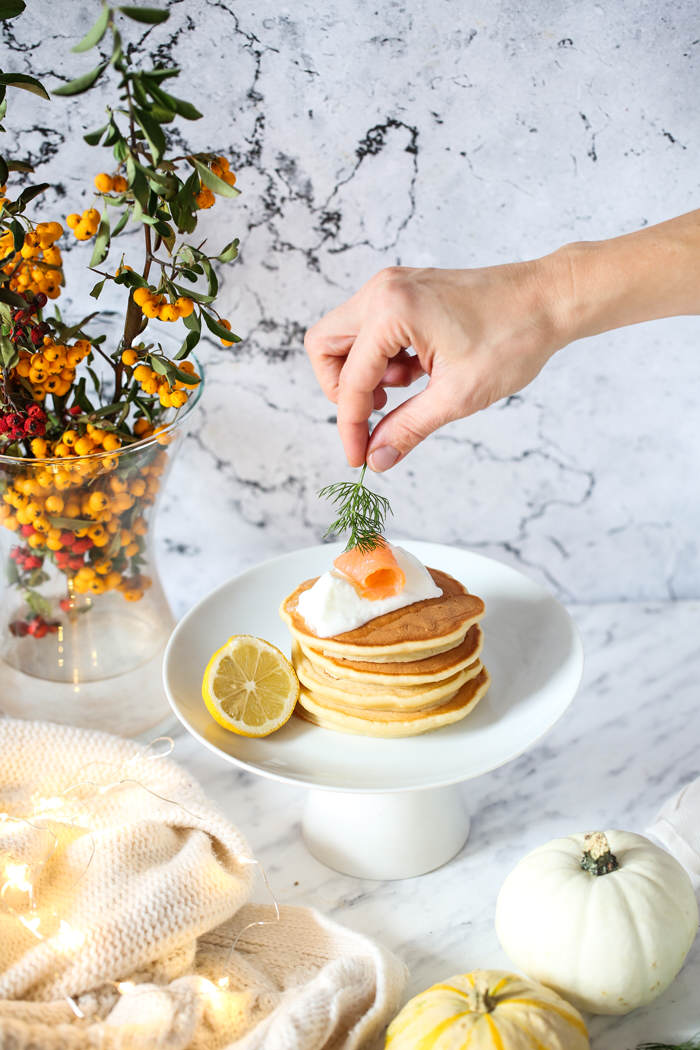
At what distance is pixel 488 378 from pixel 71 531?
0.53 metres

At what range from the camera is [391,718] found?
1.11 metres

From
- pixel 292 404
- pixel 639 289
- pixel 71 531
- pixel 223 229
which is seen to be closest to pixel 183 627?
pixel 71 531

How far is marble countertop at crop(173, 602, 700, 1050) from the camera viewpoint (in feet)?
3.60

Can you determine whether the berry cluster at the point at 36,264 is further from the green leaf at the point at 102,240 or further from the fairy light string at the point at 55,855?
the fairy light string at the point at 55,855

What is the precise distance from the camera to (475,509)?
1.58 metres

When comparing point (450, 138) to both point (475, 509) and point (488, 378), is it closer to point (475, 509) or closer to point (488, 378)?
point (488, 378)

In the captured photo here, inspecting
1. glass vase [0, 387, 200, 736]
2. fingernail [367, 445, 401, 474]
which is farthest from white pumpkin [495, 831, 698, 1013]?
glass vase [0, 387, 200, 736]

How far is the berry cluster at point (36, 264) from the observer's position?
3.50 feet

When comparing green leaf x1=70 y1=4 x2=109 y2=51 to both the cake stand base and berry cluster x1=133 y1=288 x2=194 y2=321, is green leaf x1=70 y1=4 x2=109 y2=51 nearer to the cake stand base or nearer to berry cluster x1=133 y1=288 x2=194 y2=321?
berry cluster x1=133 y1=288 x2=194 y2=321

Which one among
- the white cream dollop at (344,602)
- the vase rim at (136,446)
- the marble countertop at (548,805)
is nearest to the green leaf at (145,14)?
the vase rim at (136,446)

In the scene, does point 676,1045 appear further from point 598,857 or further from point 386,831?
point 386,831

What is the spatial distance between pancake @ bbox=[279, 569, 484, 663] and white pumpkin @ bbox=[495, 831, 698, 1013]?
25 cm

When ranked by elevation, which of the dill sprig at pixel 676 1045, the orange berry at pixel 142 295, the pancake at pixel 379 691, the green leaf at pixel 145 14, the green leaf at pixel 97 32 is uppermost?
the green leaf at pixel 145 14

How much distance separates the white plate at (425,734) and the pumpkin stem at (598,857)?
113mm
